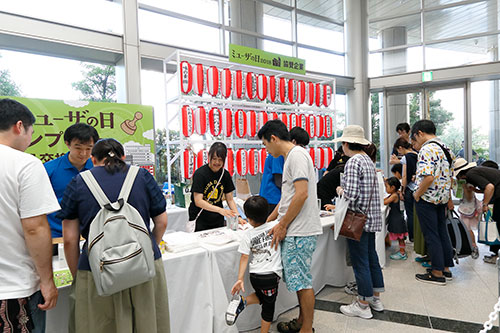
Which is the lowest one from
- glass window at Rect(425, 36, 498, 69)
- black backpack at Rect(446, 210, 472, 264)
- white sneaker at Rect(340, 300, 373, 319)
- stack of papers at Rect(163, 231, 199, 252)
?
white sneaker at Rect(340, 300, 373, 319)

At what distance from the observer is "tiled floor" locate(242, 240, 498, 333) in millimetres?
2250

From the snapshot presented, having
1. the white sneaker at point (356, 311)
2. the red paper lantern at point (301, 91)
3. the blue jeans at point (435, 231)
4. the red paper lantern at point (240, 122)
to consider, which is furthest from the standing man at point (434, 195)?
the red paper lantern at point (301, 91)

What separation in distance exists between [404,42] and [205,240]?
6.96 metres

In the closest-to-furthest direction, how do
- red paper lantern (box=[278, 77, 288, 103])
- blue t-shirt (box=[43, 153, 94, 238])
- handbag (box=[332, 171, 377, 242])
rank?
1. blue t-shirt (box=[43, 153, 94, 238])
2. handbag (box=[332, 171, 377, 242])
3. red paper lantern (box=[278, 77, 288, 103])

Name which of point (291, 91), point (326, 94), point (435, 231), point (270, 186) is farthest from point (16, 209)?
point (326, 94)

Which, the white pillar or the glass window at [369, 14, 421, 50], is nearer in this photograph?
the glass window at [369, 14, 421, 50]

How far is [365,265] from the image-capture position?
7.69 ft

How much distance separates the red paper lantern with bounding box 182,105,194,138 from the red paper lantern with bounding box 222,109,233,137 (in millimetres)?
491

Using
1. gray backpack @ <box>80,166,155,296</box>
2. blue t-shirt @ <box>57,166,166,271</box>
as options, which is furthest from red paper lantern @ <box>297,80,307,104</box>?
gray backpack @ <box>80,166,155,296</box>

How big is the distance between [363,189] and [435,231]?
113 cm

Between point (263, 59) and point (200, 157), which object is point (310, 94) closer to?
point (263, 59)

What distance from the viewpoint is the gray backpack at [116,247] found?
45.6 inches

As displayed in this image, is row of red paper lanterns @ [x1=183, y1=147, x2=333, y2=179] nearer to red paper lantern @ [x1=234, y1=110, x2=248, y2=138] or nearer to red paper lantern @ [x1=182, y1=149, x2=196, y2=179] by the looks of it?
red paper lantern @ [x1=182, y1=149, x2=196, y2=179]

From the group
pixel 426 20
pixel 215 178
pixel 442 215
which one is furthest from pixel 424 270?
pixel 426 20
